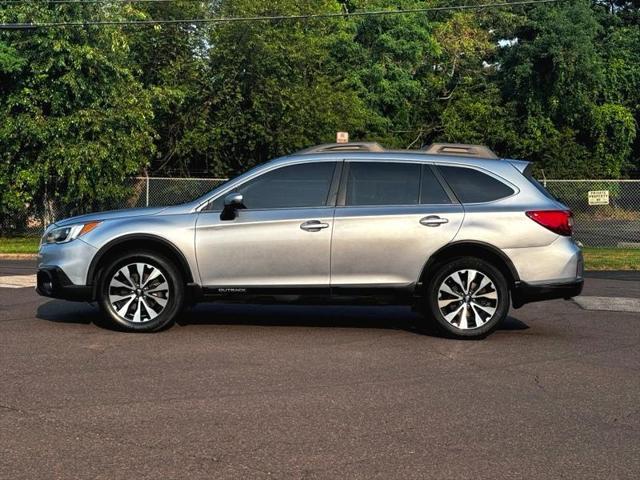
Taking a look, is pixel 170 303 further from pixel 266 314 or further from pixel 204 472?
pixel 204 472

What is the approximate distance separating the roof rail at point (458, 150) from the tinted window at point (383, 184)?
0.37m

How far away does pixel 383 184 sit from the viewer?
9.26m

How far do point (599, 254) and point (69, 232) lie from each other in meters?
15.6

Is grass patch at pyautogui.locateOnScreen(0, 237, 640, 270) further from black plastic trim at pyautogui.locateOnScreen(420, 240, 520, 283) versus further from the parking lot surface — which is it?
black plastic trim at pyautogui.locateOnScreen(420, 240, 520, 283)

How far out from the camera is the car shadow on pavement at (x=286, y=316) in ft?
32.3

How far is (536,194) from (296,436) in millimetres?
4670

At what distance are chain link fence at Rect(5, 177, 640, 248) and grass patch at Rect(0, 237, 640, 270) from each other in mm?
998

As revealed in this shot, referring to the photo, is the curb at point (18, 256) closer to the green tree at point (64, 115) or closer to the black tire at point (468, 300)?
the green tree at point (64, 115)

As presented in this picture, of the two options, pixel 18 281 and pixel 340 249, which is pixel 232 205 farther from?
pixel 18 281

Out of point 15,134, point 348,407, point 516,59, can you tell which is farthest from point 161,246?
point 516,59

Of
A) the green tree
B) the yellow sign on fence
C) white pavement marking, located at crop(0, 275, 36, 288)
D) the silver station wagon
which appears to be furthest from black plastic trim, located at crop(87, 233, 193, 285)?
the green tree

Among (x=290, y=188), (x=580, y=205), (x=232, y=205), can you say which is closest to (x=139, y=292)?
(x=232, y=205)

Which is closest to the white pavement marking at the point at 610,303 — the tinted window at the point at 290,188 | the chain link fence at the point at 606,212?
the tinted window at the point at 290,188

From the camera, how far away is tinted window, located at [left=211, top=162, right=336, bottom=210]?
9219 millimetres
